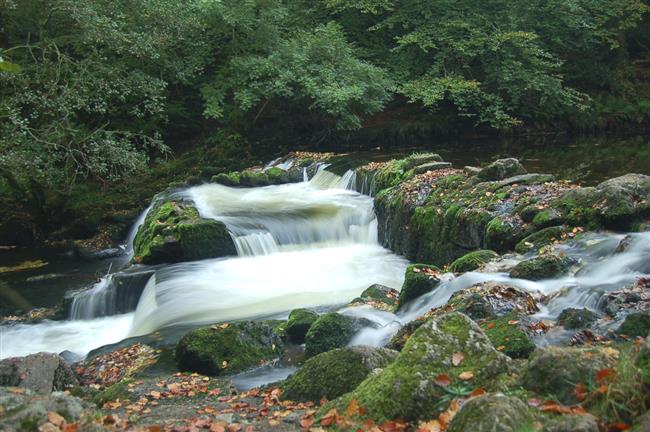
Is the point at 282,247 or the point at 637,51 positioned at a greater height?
the point at 637,51

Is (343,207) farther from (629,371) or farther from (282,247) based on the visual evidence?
(629,371)

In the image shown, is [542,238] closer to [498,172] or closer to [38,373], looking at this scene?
[498,172]

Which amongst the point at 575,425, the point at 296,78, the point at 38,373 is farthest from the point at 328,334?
the point at 296,78

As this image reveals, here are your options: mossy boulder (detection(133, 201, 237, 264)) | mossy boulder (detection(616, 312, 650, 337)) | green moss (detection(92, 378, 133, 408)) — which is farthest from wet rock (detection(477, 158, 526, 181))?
green moss (detection(92, 378, 133, 408))

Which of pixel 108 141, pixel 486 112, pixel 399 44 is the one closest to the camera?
pixel 108 141

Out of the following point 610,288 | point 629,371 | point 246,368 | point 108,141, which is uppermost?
point 108,141

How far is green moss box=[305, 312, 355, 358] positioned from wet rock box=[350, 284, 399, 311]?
119 centimetres

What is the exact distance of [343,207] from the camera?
46.5 ft

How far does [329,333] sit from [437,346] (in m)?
2.97

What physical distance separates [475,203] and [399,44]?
14740mm

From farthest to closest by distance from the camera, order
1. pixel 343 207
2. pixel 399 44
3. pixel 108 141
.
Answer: pixel 399 44 < pixel 343 207 < pixel 108 141

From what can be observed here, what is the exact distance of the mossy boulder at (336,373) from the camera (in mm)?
4957

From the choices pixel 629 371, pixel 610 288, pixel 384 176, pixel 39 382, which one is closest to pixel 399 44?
pixel 384 176

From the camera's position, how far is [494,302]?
6.31 m
